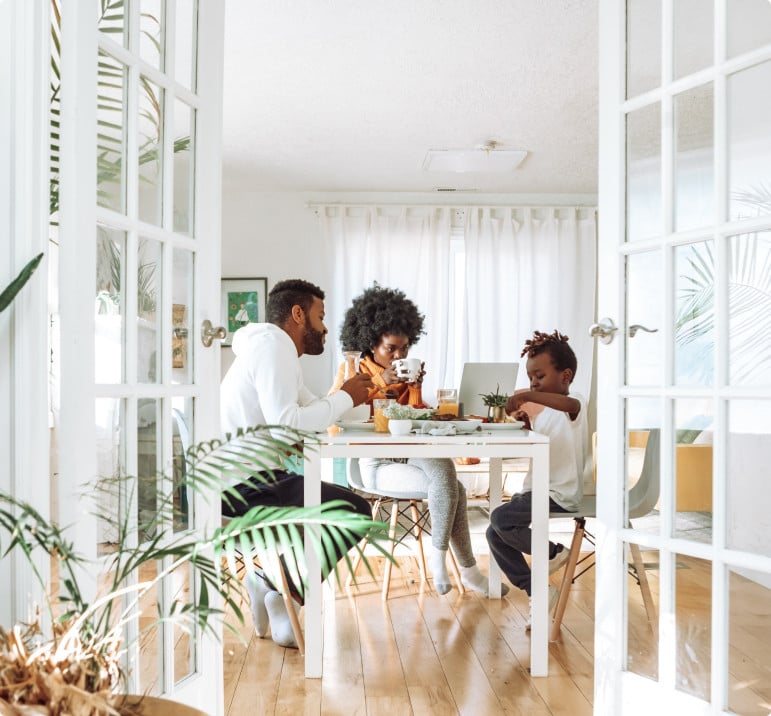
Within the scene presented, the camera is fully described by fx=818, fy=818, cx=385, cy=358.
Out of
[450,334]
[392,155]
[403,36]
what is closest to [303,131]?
[392,155]

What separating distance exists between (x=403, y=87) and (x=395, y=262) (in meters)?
2.35

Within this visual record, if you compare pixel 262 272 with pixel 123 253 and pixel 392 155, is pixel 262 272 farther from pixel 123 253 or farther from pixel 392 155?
pixel 123 253

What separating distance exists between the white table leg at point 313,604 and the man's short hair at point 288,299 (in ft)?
2.69

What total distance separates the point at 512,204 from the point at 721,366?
494cm

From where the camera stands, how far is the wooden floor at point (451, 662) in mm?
1658

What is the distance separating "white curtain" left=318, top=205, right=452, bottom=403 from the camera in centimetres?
630

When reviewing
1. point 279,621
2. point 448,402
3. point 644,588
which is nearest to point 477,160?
point 448,402

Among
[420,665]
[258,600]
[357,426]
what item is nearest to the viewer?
[420,665]

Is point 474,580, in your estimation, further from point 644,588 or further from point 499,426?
point 644,588

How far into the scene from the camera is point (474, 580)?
11.6ft

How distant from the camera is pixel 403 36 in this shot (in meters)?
3.49

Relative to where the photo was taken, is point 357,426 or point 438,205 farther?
point 438,205

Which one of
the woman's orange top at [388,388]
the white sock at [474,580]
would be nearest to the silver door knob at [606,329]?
the woman's orange top at [388,388]

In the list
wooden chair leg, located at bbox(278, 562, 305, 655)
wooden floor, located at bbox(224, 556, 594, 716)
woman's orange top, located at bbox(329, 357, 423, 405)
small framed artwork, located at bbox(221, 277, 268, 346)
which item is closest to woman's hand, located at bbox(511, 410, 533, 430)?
woman's orange top, located at bbox(329, 357, 423, 405)
